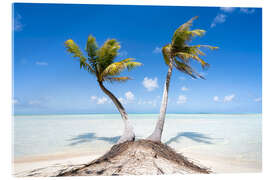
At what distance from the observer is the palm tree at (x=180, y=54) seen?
3.80 meters

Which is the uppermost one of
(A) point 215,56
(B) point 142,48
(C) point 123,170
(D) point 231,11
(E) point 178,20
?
(D) point 231,11

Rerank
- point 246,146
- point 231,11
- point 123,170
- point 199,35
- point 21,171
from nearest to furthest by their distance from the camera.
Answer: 1. point 123,170
2. point 21,171
3. point 199,35
4. point 231,11
5. point 246,146

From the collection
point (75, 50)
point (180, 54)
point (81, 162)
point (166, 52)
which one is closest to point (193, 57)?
point (180, 54)

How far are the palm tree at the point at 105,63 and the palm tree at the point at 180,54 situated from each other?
0.79 metres

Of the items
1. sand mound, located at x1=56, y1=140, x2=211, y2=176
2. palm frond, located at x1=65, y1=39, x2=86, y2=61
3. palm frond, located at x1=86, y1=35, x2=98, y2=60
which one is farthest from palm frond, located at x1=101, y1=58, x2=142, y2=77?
sand mound, located at x1=56, y1=140, x2=211, y2=176

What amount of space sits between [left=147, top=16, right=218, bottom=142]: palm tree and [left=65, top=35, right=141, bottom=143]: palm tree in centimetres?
79

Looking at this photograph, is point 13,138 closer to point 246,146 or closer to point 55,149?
point 55,149

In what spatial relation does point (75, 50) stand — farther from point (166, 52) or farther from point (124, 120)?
point (166, 52)

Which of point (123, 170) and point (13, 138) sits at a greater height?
point (13, 138)

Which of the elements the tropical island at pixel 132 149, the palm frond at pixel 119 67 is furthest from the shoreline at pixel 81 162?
the palm frond at pixel 119 67
